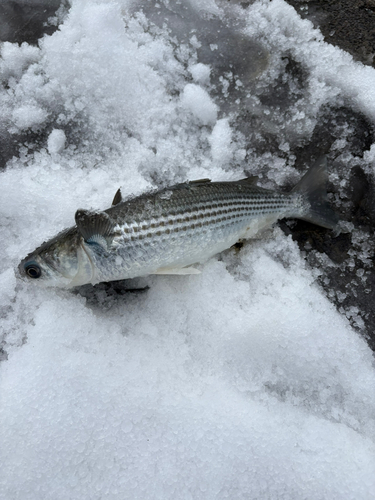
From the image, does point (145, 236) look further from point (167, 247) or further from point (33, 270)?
point (33, 270)

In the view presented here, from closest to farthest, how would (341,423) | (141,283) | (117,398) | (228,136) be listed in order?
1. (117,398)
2. (341,423)
3. (141,283)
4. (228,136)

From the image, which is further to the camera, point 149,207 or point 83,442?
point 149,207

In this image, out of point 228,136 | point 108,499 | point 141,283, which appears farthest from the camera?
point 228,136

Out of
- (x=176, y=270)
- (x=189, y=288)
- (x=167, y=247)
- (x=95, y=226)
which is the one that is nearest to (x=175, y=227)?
(x=167, y=247)

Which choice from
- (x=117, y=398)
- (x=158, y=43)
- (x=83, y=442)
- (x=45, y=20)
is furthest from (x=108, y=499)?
(x=45, y=20)

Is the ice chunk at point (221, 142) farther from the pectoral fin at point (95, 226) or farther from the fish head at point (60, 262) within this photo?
the fish head at point (60, 262)

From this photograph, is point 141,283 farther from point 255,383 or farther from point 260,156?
point 260,156

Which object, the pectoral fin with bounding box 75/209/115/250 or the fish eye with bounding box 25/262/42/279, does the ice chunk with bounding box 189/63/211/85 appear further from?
the fish eye with bounding box 25/262/42/279

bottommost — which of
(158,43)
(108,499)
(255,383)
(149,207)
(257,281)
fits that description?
(108,499)

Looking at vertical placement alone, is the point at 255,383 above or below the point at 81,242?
below
